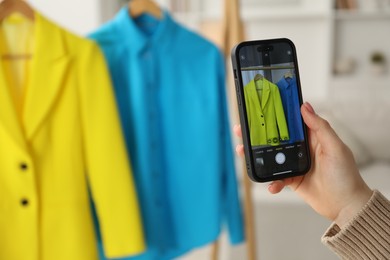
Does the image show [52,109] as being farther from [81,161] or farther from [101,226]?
[101,226]

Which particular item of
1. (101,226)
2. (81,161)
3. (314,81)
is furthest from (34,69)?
(314,81)

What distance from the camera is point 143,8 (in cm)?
112

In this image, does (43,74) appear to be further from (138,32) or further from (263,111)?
(263,111)

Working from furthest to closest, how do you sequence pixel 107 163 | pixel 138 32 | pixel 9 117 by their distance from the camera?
1. pixel 138 32
2. pixel 107 163
3. pixel 9 117

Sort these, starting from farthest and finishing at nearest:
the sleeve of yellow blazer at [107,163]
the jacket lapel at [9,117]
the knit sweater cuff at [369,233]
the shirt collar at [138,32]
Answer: the shirt collar at [138,32] < the sleeve of yellow blazer at [107,163] < the jacket lapel at [9,117] < the knit sweater cuff at [369,233]

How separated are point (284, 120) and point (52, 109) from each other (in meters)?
0.53

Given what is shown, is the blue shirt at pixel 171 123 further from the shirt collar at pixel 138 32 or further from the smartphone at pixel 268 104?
the smartphone at pixel 268 104

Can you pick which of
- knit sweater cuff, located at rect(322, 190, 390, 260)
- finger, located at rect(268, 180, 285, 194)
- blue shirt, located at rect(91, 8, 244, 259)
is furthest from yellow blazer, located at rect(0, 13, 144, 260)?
knit sweater cuff, located at rect(322, 190, 390, 260)

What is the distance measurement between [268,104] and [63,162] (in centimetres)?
52

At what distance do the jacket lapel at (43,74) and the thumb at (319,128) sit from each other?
0.55m

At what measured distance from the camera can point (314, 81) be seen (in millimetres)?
2746

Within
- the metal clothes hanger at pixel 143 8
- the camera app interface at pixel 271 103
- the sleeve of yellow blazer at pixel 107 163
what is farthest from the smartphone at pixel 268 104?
the metal clothes hanger at pixel 143 8

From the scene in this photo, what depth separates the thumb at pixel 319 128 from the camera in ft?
2.01

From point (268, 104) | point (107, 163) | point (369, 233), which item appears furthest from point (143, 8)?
point (369, 233)
